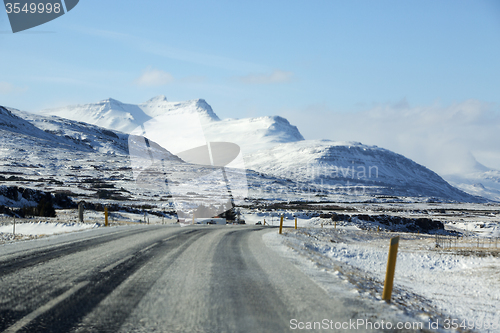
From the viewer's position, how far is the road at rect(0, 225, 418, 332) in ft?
14.8

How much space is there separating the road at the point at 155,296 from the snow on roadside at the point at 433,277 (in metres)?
1.66

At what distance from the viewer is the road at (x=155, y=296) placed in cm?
450

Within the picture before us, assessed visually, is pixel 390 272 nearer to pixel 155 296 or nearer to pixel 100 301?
pixel 155 296

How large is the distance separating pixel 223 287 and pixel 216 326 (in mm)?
1989

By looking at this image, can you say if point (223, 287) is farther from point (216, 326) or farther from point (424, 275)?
point (424, 275)

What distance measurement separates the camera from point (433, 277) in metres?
15.1

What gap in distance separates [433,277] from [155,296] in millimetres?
13227

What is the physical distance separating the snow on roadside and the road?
1.66 metres

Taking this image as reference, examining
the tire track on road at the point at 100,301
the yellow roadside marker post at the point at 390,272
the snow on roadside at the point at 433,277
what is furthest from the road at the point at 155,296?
the snow on roadside at the point at 433,277

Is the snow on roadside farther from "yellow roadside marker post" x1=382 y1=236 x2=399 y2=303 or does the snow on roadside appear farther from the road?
the road

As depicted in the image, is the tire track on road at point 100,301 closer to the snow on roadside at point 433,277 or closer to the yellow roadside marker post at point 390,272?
the yellow roadside marker post at point 390,272

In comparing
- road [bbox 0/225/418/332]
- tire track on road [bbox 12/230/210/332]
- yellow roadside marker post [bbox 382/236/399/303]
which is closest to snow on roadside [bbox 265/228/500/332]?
yellow roadside marker post [bbox 382/236/399/303]

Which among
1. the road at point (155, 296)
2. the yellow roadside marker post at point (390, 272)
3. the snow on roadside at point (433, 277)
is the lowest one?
the snow on roadside at point (433, 277)

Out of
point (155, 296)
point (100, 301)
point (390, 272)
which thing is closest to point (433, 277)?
point (390, 272)
